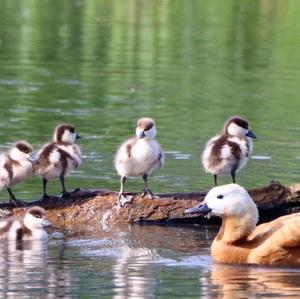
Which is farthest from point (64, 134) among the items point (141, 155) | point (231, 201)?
point (231, 201)

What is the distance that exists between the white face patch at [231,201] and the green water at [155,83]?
61cm

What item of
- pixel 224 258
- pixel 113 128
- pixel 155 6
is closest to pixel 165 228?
pixel 224 258

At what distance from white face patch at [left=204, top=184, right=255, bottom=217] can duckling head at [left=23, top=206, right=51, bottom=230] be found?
6.22ft

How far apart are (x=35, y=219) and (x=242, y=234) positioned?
215 cm

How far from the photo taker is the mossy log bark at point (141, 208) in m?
12.8

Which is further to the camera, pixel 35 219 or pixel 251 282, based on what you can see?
pixel 35 219

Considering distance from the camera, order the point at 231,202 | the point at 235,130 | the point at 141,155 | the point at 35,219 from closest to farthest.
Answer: the point at 231,202
the point at 35,219
the point at 141,155
the point at 235,130

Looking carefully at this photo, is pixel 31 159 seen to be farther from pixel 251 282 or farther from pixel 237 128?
pixel 251 282

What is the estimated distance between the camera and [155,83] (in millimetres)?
24344

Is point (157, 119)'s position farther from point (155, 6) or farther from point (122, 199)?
point (155, 6)

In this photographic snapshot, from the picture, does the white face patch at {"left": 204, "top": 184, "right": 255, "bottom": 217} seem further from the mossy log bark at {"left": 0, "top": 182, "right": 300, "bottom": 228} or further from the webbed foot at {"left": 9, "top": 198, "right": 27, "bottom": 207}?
the webbed foot at {"left": 9, "top": 198, "right": 27, "bottom": 207}

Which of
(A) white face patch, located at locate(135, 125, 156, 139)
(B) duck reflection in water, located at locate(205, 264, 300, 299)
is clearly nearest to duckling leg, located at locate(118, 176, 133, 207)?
(A) white face patch, located at locate(135, 125, 156, 139)

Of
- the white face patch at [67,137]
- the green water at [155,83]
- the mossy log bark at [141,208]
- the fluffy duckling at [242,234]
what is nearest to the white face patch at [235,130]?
the green water at [155,83]

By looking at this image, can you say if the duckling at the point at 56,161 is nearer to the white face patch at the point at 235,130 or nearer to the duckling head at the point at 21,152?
the duckling head at the point at 21,152
